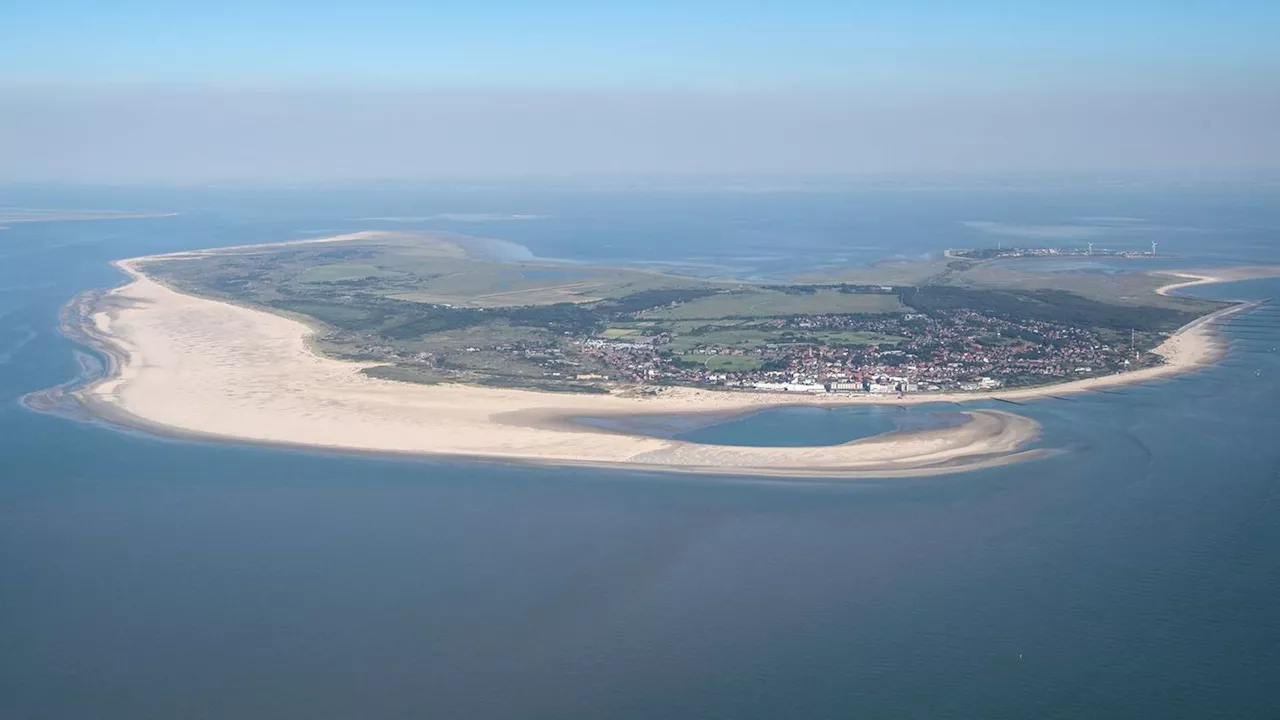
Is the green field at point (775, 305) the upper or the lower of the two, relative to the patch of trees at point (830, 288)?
lower

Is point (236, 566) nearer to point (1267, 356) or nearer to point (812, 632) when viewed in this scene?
point (812, 632)

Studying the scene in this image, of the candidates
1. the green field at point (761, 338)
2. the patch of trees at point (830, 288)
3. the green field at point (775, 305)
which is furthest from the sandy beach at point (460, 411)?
the patch of trees at point (830, 288)

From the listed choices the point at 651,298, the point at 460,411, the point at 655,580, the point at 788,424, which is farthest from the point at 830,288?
the point at 655,580

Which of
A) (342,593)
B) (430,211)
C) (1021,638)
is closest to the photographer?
(1021,638)

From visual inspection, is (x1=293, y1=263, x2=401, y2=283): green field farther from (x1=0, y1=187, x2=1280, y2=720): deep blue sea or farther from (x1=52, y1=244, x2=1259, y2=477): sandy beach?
(x1=0, y1=187, x2=1280, y2=720): deep blue sea

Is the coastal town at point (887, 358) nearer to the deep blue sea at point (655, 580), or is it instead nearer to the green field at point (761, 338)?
the green field at point (761, 338)

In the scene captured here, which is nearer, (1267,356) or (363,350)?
(1267,356)

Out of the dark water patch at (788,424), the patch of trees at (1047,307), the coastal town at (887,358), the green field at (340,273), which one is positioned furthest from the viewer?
the green field at (340,273)

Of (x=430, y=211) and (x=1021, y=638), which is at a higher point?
(x=430, y=211)

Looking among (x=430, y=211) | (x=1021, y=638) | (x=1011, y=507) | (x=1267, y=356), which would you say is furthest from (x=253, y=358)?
(x=430, y=211)
